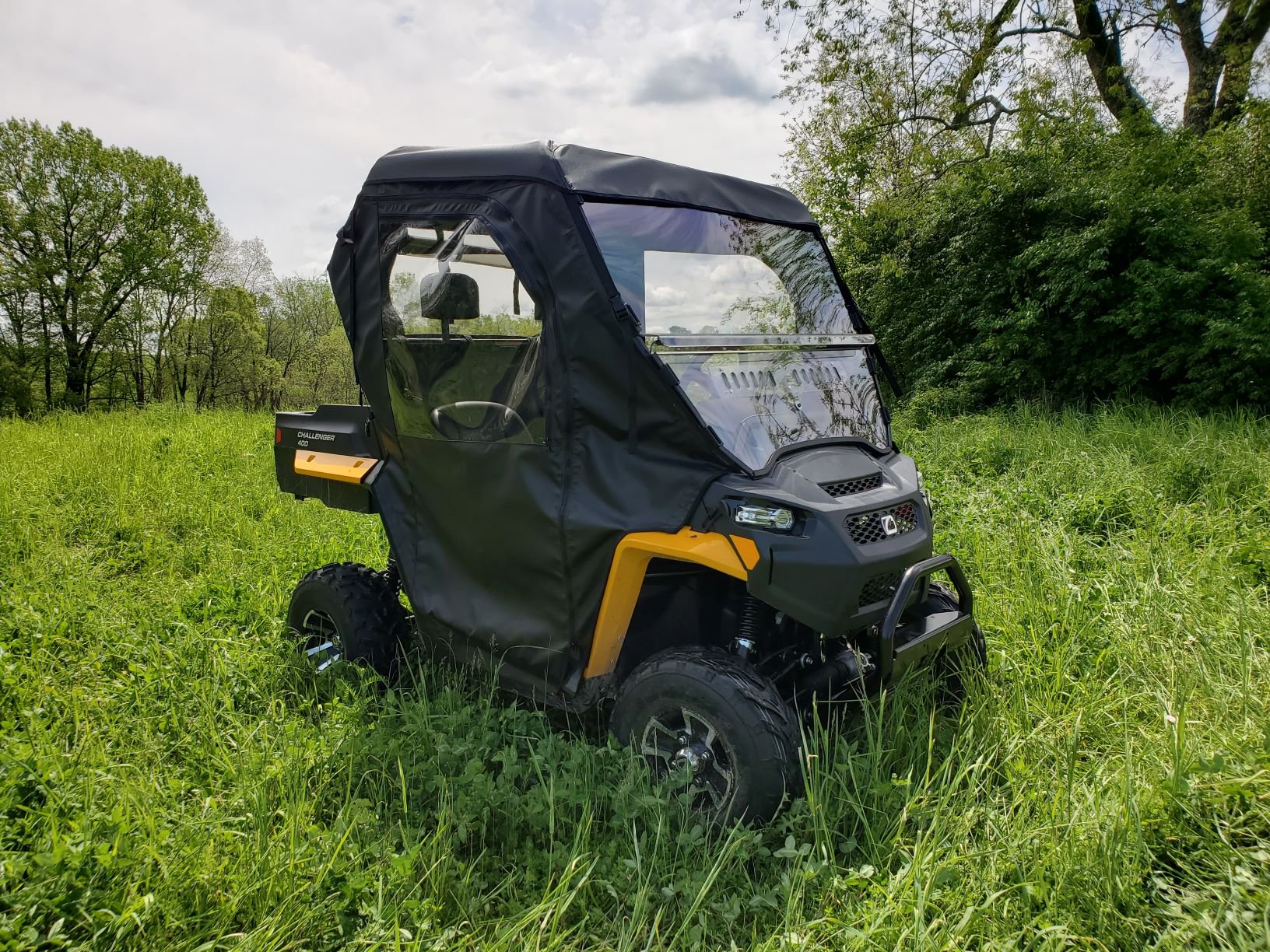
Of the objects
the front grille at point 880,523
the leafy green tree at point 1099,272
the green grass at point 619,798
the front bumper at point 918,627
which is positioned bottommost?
the green grass at point 619,798

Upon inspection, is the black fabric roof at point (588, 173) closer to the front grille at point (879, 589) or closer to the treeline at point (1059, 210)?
the front grille at point (879, 589)

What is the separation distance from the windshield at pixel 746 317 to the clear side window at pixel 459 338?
45 centimetres

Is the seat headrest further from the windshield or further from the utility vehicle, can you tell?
the windshield

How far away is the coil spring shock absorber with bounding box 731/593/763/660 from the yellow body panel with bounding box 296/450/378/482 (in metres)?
1.79

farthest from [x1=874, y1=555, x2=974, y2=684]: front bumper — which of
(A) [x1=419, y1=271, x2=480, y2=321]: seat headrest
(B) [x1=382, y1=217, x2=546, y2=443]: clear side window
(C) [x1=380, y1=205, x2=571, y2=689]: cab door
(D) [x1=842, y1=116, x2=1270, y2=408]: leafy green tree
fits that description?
(D) [x1=842, y1=116, x2=1270, y2=408]: leafy green tree

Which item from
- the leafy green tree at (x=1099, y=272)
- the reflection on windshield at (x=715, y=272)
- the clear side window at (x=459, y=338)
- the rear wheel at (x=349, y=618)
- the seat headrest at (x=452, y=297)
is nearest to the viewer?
the reflection on windshield at (x=715, y=272)

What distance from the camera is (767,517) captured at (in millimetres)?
2447

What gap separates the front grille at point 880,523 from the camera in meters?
2.51

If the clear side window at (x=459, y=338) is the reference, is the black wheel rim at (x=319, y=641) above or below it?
below

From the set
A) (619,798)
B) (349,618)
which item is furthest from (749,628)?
(349,618)

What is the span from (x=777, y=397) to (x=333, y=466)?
2.12m

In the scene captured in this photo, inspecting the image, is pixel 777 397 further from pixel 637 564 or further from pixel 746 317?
pixel 637 564

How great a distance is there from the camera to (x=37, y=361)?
87.6ft

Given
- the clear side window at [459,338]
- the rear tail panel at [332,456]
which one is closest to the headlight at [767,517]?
the clear side window at [459,338]
